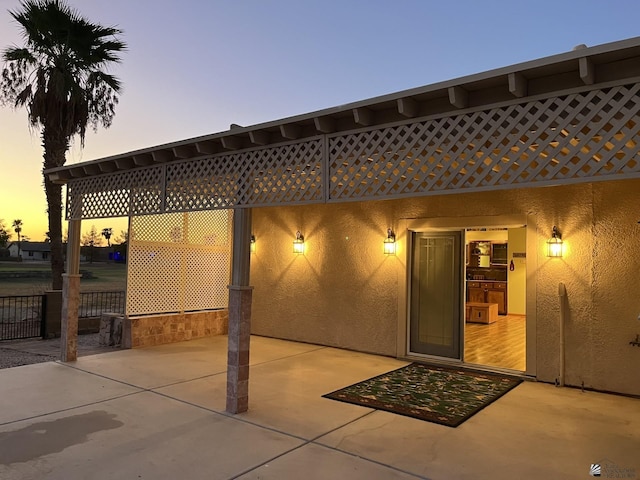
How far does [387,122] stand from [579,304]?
12.0 ft

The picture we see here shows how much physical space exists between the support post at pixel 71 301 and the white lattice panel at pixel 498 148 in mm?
4576

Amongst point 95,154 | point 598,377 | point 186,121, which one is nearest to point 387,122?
point 598,377

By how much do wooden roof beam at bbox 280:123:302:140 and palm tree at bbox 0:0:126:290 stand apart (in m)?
7.46

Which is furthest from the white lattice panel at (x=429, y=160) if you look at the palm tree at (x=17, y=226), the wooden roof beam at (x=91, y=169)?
the palm tree at (x=17, y=226)

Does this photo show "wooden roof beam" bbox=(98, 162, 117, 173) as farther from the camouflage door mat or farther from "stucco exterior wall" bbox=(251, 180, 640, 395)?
the camouflage door mat

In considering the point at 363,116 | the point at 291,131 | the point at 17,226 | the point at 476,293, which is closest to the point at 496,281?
the point at 476,293

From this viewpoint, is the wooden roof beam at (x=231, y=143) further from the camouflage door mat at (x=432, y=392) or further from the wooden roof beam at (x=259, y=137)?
the camouflage door mat at (x=432, y=392)

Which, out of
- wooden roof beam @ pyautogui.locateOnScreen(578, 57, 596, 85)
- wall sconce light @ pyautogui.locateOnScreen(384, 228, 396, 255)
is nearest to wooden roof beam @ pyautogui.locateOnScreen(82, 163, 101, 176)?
wall sconce light @ pyautogui.locateOnScreen(384, 228, 396, 255)

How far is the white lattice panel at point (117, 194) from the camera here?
541 cm

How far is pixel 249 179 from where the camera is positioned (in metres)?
4.56

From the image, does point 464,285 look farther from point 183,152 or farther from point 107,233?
point 107,233

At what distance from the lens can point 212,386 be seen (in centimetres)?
536

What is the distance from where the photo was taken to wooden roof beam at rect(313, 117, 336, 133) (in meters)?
3.90

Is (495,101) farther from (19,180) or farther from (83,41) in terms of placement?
(19,180)
